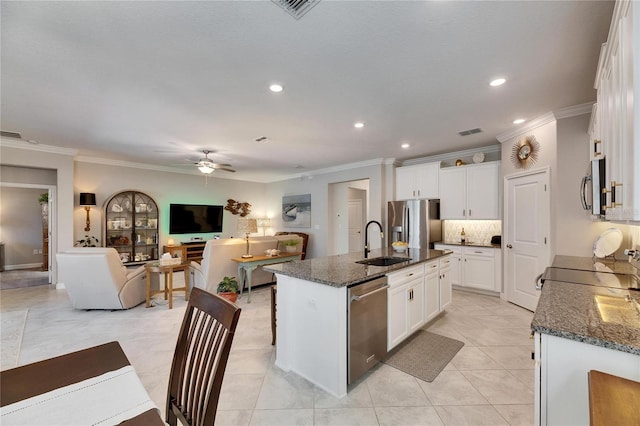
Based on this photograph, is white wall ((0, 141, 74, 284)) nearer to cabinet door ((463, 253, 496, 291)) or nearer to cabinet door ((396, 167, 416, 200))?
cabinet door ((396, 167, 416, 200))

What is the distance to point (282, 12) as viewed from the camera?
1.71 meters

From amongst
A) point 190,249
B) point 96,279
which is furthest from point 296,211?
point 96,279

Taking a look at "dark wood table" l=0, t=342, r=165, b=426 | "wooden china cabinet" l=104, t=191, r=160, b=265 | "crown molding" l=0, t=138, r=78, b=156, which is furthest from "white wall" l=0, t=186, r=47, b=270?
"dark wood table" l=0, t=342, r=165, b=426

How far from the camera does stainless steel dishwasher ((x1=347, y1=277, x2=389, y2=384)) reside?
206 cm

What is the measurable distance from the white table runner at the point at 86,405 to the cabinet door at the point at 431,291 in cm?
281

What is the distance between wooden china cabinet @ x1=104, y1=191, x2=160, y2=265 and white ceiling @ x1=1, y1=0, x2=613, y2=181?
7.79 ft

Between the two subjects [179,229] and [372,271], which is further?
[179,229]

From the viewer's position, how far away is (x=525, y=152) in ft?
12.8

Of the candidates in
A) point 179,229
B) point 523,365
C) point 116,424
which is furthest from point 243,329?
point 179,229

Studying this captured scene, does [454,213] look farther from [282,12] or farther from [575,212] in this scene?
[282,12]

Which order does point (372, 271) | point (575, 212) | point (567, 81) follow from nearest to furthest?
point (372, 271), point (567, 81), point (575, 212)

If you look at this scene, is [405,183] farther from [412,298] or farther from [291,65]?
[291,65]

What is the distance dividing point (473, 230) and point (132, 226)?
7499 millimetres

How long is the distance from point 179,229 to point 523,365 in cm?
716
